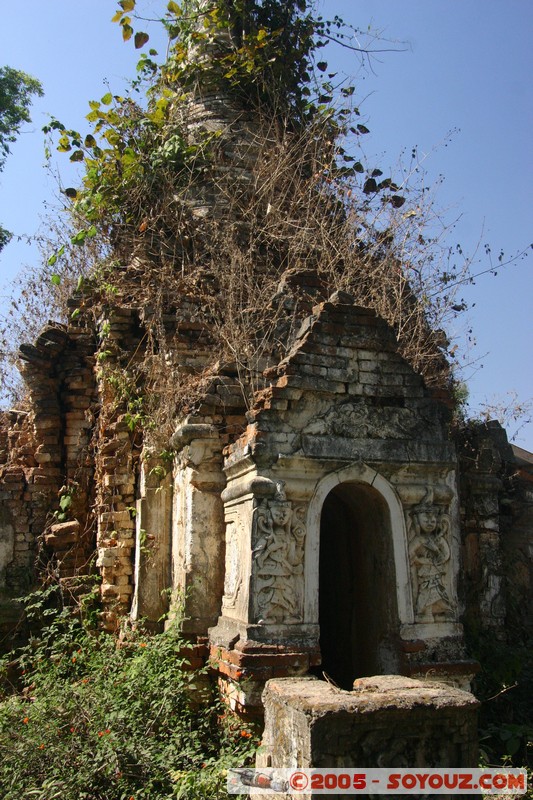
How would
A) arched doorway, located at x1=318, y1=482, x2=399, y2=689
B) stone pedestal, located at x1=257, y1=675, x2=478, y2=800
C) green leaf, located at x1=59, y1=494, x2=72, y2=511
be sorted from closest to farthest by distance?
stone pedestal, located at x1=257, y1=675, x2=478, y2=800
arched doorway, located at x1=318, y1=482, x2=399, y2=689
green leaf, located at x1=59, y1=494, x2=72, y2=511

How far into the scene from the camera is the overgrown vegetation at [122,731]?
4633 mm

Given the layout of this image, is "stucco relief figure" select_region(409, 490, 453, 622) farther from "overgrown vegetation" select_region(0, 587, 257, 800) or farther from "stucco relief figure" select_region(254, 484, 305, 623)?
"overgrown vegetation" select_region(0, 587, 257, 800)

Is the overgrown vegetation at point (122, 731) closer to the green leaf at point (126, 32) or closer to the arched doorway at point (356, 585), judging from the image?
the arched doorway at point (356, 585)

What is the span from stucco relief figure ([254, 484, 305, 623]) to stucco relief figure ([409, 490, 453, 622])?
2.94 ft

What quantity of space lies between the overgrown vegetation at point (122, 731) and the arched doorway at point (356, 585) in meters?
1.25

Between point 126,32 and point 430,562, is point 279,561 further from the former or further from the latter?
point 126,32

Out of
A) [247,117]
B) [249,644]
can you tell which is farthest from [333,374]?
→ [247,117]

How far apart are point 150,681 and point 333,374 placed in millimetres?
2702

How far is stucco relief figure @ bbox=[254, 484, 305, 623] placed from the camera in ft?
17.3

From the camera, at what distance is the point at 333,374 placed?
18.7 feet

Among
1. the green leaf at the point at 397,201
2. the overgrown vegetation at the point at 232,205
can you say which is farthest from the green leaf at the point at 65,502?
the green leaf at the point at 397,201

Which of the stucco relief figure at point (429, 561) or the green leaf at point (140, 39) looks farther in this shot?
the green leaf at point (140, 39)

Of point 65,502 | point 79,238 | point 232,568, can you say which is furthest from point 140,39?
point 232,568

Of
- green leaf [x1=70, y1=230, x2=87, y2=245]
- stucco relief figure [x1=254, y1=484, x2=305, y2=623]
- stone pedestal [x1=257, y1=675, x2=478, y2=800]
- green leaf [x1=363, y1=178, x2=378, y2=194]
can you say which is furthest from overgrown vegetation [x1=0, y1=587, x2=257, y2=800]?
green leaf [x1=363, y1=178, x2=378, y2=194]
